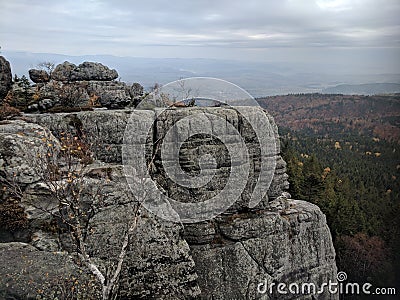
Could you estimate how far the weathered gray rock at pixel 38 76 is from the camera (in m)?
22.0

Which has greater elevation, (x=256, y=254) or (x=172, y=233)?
(x=172, y=233)

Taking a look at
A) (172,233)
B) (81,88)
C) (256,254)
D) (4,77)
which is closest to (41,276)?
(172,233)

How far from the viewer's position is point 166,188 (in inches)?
671

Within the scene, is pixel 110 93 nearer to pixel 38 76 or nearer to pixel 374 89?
pixel 38 76

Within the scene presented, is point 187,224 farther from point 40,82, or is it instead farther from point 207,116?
point 40,82

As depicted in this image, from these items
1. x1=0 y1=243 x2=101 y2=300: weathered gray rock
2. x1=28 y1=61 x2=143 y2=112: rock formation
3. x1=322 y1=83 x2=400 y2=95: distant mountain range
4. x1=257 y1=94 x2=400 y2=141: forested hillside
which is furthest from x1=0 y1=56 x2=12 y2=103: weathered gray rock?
x1=257 y1=94 x2=400 y2=141: forested hillside

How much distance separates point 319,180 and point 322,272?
509 inches

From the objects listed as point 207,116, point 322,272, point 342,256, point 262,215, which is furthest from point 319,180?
point 207,116

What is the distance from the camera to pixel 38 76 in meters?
22.0

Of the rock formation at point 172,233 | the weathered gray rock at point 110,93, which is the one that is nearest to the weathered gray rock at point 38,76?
the weathered gray rock at point 110,93

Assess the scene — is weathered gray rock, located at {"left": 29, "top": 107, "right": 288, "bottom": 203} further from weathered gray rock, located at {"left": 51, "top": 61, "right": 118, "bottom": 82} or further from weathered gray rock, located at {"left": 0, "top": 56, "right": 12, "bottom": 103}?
weathered gray rock, located at {"left": 51, "top": 61, "right": 118, "bottom": 82}

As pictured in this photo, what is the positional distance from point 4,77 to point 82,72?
473cm

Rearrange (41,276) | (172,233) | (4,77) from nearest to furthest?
(41,276) < (172,233) < (4,77)

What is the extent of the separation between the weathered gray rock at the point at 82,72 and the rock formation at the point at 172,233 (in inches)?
260
